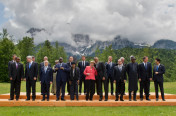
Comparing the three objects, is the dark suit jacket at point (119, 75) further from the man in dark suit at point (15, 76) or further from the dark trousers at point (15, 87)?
the dark trousers at point (15, 87)

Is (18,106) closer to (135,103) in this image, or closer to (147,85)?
(135,103)

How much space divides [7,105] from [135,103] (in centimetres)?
619

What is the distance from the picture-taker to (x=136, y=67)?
378 inches

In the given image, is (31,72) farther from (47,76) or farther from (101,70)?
(101,70)

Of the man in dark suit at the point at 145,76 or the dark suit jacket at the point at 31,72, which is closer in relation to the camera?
the dark suit jacket at the point at 31,72

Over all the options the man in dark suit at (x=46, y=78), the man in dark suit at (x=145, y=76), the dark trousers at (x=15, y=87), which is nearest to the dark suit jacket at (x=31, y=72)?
the man in dark suit at (x=46, y=78)

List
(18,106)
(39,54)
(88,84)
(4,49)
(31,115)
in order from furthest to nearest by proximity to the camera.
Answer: (39,54) < (4,49) < (88,84) < (18,106) < (31,115)

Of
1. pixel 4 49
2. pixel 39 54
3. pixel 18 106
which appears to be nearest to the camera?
pixel 18 106

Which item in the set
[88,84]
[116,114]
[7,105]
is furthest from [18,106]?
[116,114]

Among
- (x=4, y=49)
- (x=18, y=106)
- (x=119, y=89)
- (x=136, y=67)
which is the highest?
(x=4, y=49)

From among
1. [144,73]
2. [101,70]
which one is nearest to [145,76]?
[144,73]

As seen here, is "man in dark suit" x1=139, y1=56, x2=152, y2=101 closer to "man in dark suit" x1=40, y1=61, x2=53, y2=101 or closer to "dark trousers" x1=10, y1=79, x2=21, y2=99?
"man in dark suit" x1=40, y1=61, x2=53, y2=101

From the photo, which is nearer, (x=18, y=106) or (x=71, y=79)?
(x=18, y=106)

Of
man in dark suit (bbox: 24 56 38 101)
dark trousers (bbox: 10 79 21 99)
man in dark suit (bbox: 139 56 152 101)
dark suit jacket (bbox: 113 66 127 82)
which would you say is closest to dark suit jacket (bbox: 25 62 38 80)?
man in dark suit (bbox: 24 56 38 101)
